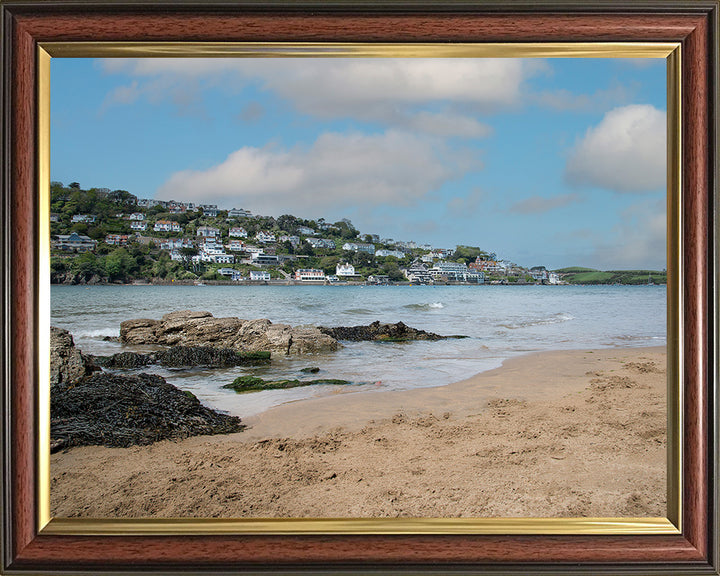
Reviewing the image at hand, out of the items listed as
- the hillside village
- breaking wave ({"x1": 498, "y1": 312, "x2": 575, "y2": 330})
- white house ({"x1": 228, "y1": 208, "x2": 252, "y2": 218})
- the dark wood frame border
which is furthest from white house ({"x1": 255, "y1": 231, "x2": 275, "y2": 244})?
breaking wave ({"x1": 498, "y1": 312, "x2": 575, "y2": 330})

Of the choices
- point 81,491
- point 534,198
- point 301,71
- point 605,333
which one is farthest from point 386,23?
point 605,333

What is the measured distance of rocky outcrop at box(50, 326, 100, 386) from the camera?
1643mm

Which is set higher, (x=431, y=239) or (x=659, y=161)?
(x=659, y=161)

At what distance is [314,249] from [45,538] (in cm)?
171

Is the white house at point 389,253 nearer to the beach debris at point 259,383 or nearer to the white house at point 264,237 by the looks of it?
the white house at point 264,237

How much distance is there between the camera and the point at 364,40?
4.79 feet

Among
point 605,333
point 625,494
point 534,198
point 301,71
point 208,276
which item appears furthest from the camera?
point 605,333

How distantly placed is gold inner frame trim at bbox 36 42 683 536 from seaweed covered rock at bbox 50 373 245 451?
30 centimetres

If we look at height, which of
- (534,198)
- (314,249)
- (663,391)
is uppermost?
(534,198)

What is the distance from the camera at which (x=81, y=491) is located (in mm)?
1562

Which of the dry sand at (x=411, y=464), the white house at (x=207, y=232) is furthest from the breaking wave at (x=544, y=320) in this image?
the white house at (x=207, y=232)

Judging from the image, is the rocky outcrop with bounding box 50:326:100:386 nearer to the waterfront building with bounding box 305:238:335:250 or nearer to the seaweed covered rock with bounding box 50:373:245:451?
the seaweed covered rock with bounding box 50:373:245:451

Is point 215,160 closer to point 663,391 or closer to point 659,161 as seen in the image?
point 659,161

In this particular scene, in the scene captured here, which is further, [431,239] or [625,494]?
[431,239]
